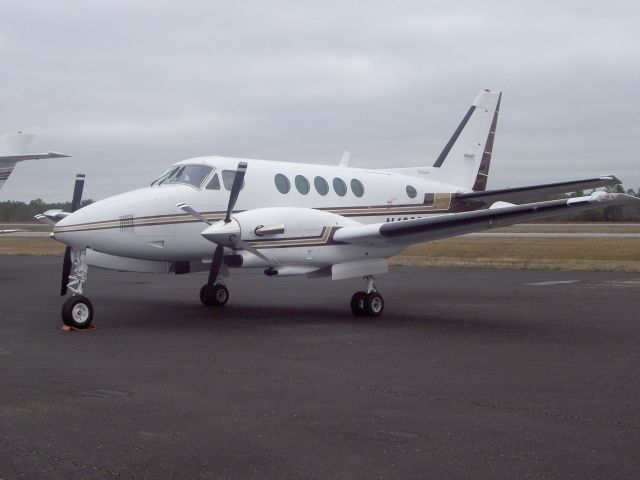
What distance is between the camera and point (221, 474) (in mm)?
5273

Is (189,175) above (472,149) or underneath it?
underneath

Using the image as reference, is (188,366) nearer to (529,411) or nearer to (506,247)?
(529,411)

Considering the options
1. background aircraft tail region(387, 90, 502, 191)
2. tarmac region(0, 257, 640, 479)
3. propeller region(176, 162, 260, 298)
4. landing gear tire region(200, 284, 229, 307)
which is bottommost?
tarmac region(0, 257, 640, 479)

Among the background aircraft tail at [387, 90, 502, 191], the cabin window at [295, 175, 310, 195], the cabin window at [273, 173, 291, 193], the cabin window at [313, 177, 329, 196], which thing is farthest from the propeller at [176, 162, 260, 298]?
the background aircraft tail at [387, 90, 502, 191]

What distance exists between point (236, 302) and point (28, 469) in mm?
12135

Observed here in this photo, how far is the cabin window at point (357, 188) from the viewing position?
1645 cm

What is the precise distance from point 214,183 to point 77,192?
2.50 meters

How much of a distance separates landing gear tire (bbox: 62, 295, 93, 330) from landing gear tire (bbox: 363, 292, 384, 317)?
510 cm

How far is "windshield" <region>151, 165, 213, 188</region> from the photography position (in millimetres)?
14508

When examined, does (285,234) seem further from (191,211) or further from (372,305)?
(372,305)

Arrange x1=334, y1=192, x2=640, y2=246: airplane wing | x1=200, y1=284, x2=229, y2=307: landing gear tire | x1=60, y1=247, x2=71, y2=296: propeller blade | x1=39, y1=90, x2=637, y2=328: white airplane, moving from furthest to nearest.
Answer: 1. x1=200, y1=284, x2=229, y2=307: landing gear tire
2. x1=60, y1=247, x2=71, y2=296: propeller blade
3. x1=39, y1=90, x2=637, y2=328: white airplane
4. x1=334, y1=192, x2=640, y2=246: airplane wing

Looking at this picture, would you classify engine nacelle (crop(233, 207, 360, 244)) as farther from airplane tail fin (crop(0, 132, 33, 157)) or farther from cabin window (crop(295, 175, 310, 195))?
airplane tail fin (crop(0, 132, 33, 157))

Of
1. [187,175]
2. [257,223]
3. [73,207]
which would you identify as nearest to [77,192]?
[73,207]

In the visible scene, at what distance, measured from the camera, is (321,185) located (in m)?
15.9
